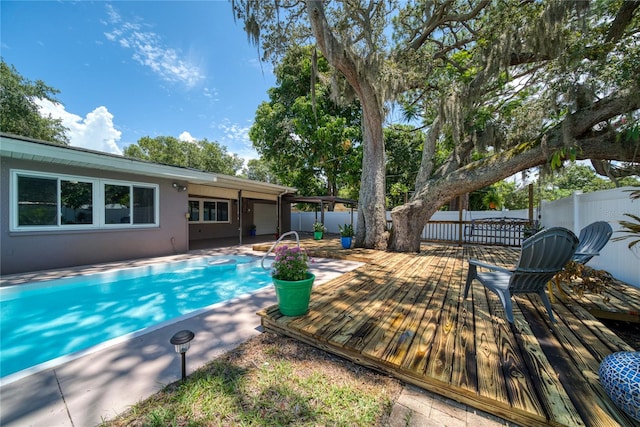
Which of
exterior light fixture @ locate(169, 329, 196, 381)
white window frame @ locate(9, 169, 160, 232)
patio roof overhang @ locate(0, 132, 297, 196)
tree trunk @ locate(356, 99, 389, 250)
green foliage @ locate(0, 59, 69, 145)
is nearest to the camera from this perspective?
exterior light fixture @ locate(169, 329, 196, 381)

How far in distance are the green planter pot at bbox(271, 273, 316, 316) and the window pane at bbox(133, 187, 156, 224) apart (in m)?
6.21

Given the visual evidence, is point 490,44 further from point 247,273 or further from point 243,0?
point 247,273

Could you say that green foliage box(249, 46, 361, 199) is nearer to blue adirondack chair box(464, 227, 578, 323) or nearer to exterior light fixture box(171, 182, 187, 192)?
exterior light fixture box(171, 182, 187, 192)

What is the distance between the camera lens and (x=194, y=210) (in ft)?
36.6

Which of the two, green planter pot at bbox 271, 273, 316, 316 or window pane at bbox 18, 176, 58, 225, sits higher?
window pane at bbox 18, 176, 58, 225

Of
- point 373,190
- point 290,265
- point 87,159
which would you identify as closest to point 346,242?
point 373,190

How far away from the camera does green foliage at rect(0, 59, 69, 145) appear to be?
1252 centimetres

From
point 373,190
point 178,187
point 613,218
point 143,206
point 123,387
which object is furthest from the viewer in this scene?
point 178,187

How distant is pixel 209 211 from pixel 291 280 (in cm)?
1062

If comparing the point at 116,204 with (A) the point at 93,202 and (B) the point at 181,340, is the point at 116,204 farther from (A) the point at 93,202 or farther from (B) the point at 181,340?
(B) the point at 181,340

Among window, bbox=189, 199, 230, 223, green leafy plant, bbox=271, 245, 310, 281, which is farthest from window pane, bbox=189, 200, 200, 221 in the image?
green leafy plant, bbox=271, 245, 310, 281

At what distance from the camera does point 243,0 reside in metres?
5.76

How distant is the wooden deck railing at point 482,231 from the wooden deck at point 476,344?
573 centimetres

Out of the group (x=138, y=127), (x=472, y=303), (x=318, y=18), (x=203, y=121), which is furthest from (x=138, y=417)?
(x=138, y=127)
